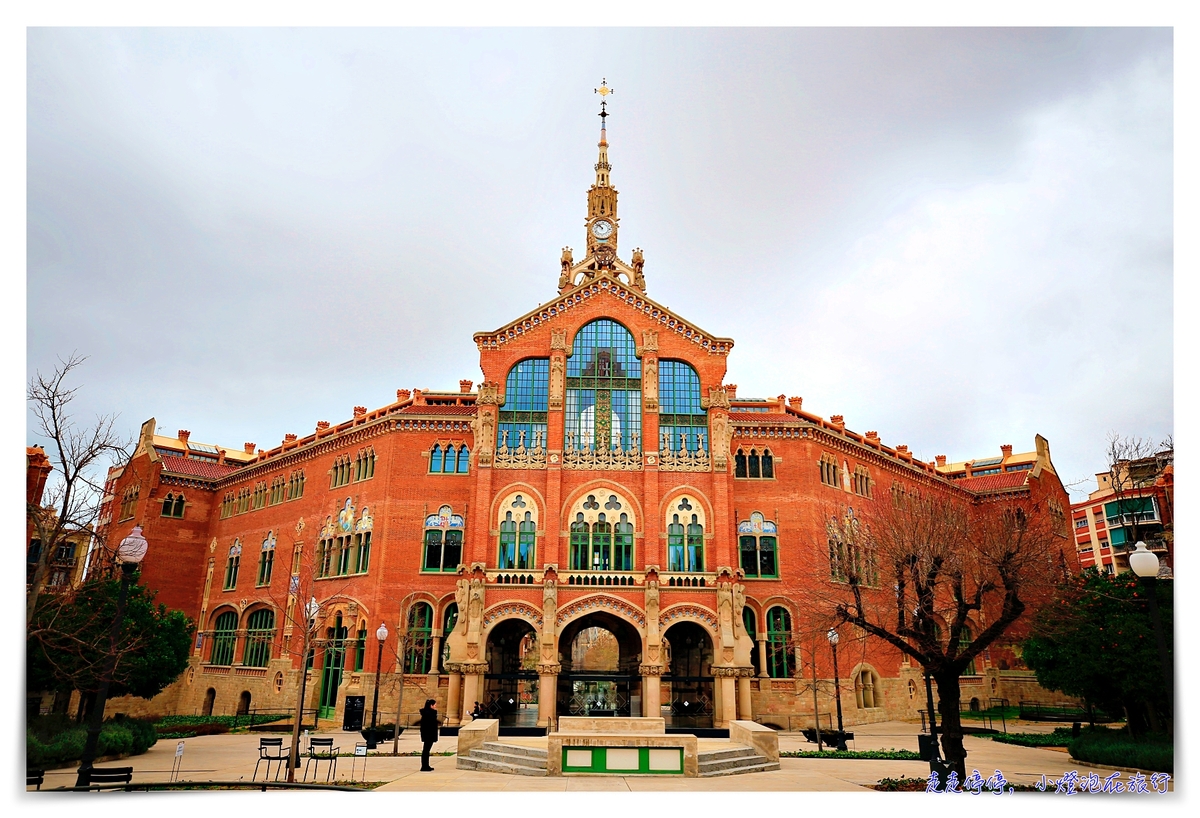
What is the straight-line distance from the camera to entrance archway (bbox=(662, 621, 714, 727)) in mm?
36000

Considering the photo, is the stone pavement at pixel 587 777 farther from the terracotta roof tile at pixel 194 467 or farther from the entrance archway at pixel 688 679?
the terracotta roof tile at pixel 194 467

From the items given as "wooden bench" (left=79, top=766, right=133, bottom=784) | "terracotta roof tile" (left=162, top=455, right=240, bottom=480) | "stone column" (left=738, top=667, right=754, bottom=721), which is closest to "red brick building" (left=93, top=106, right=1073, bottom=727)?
"stone column" (left=738, top=667, right=754, bottom=721)

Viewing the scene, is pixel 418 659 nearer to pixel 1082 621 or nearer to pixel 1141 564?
pixel 1082 621

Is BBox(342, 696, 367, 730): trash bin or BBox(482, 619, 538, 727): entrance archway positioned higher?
BBox(482, 619, 538, 727): entrance archway

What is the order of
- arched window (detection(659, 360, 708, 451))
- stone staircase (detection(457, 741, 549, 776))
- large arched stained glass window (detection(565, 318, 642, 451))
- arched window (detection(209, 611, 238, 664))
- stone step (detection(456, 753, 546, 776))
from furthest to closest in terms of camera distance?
arched window (detection(209, 611, 238, 664)) → arched window (detection(659, 360, 708, 451)) → large arched stained glass window (detection(565, 318, 642, 451)) → stone staircase (detection(457, 741, 549, 776)) → stone step (detection(456, 753, 546, 776))

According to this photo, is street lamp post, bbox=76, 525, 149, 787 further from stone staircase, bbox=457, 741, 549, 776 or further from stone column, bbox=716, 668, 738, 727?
stone column, bbox=716, 668, 738, 727

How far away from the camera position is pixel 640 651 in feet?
120

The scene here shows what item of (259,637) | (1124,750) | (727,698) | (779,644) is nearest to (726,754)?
(1124,750)

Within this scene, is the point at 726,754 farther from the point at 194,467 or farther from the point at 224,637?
the point at 194,467

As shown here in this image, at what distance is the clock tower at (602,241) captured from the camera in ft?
184

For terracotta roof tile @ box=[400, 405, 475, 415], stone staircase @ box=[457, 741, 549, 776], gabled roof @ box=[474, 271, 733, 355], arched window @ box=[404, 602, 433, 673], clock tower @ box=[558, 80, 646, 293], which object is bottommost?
stone staircase @ box=[457, 741, 549, 776]

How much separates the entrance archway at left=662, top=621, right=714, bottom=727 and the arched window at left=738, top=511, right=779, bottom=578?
436cm

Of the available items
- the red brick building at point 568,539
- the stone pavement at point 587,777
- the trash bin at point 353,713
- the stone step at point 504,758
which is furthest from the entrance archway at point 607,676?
the stone step at point 504,758

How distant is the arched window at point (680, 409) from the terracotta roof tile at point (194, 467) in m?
31.8
